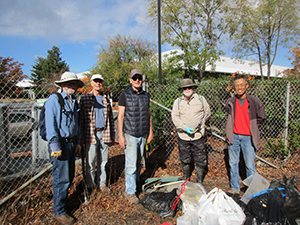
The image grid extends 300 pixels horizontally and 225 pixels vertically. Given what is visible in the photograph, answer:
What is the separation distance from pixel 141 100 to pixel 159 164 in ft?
6.35

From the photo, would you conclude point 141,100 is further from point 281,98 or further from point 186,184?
point 281,98

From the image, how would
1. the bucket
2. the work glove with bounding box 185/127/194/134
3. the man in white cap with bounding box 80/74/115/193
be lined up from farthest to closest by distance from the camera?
the work glove with bounding box 185/127/194/134 < the man in white cap with bounding box 80/74/115/193 < the bucket

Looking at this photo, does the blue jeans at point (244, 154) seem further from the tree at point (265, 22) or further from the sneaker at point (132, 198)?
the tree at point (265, 22)

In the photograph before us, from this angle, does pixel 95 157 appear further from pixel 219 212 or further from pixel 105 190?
pixel 219 212

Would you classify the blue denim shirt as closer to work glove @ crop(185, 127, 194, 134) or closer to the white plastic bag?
work glove @ crop(185, 127, 194, 134)

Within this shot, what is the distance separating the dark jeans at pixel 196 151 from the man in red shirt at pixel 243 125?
456 mm

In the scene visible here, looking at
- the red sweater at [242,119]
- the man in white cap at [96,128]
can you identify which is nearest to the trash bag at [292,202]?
the red sweater at [242,119]

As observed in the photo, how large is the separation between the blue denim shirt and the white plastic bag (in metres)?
1.91

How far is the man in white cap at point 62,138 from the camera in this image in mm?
2263

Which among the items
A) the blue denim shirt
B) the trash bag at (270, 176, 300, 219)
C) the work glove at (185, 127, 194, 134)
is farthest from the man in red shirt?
the blue denim shirt

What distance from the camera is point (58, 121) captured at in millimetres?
2334

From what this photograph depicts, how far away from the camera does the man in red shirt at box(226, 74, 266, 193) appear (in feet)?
9.86

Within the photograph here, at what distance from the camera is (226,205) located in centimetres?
207

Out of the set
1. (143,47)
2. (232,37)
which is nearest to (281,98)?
(232,37)
